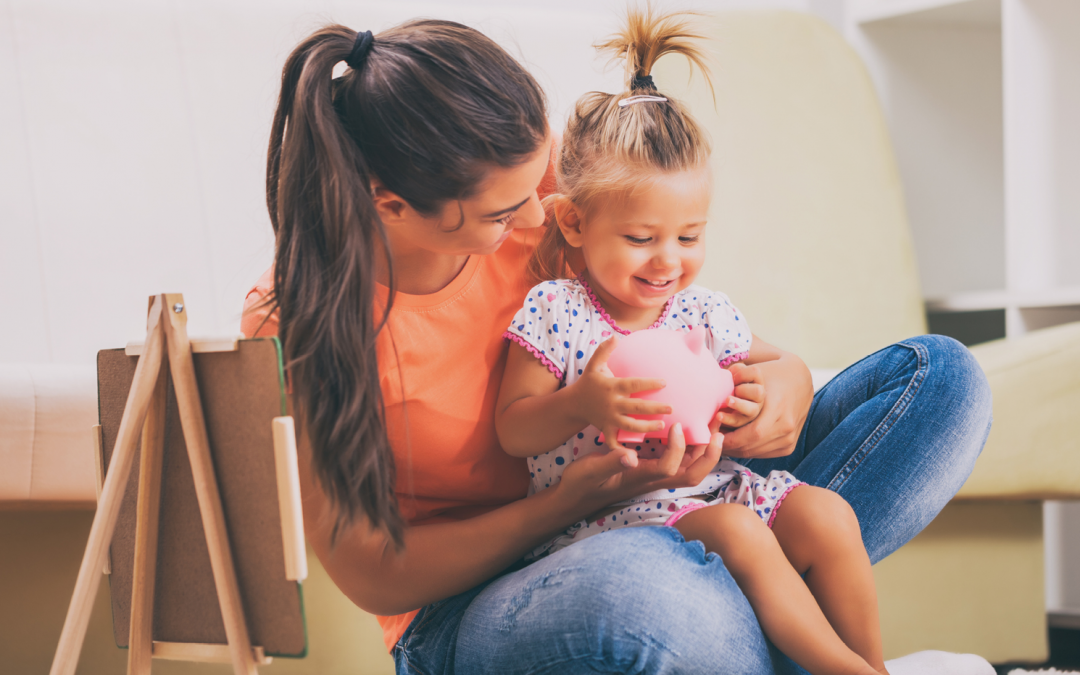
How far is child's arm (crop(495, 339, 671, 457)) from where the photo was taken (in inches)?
29.7

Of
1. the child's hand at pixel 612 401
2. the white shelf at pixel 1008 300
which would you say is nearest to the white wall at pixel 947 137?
the white shelf at pixel 1008 300

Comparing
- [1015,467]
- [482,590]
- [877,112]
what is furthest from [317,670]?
[877,112]

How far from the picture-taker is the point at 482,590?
848mm

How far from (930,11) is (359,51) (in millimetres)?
1412

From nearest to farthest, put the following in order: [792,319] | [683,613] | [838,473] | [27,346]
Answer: [683,613]
[838,473]
[27,346]
[792,319]

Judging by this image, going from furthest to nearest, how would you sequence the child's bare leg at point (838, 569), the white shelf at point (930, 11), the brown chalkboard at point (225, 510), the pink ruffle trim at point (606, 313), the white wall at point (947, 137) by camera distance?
the white wall at point (947, 137) → the white shelf at point (930, 11) → the pink ruffle trim at point (606, 313) → the child's bare leg at point (838, 569) → the brown chalkboard at point (225, 510)

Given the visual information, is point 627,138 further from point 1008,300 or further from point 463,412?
point 1008,300

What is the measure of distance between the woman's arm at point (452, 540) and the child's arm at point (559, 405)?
0.04 metres

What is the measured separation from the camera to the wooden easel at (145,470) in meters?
0.72

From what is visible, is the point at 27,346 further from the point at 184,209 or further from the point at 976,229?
the point at 976,229

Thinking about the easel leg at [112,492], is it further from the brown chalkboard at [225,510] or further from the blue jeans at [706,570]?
the blue jeans at [706,570]

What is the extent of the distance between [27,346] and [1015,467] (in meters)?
1.53

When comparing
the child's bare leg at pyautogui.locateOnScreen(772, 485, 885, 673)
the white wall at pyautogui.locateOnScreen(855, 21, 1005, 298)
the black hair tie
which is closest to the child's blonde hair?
the black hair tie

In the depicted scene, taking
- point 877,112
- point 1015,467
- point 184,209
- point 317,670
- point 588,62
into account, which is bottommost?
point 317,670
